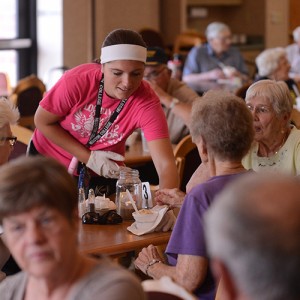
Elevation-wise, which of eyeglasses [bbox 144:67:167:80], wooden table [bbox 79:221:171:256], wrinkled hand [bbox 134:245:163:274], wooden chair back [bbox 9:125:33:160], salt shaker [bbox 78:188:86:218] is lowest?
wrinkled hand [bbox 134:245:163:274]

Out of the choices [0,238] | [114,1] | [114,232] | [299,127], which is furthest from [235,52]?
[0,238]

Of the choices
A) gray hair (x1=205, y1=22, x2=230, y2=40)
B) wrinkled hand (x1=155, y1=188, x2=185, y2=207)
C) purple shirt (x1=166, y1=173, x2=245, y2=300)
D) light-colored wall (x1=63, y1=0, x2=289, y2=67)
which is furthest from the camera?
gray hair (x1=205, y1=22, x2=230, y2=40)

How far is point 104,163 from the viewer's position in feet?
12.7

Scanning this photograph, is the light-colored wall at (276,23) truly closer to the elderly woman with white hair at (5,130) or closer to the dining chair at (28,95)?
the dining chair at (28,95)

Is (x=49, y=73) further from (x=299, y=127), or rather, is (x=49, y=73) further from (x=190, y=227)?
(x=190, y=227)

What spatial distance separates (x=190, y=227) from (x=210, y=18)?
30.8 ft

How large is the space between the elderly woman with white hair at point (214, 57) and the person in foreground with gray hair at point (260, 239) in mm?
7921

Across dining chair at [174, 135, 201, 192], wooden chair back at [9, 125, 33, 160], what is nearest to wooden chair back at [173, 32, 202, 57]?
dining chair at [174, 135, 201, 192]

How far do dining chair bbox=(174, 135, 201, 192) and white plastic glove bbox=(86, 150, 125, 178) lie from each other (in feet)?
2.72

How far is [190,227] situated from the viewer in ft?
9.05

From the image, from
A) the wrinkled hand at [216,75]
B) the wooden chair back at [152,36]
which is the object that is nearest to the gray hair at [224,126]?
the wrinkled hand at [216,75]

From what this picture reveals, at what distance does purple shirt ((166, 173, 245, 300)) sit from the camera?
2736 mm

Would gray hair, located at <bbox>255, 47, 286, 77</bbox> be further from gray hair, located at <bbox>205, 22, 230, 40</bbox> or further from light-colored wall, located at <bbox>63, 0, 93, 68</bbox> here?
light-colored wall, located at <bbox>63, 0, 93, 68</bbox>

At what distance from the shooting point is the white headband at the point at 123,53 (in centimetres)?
376
